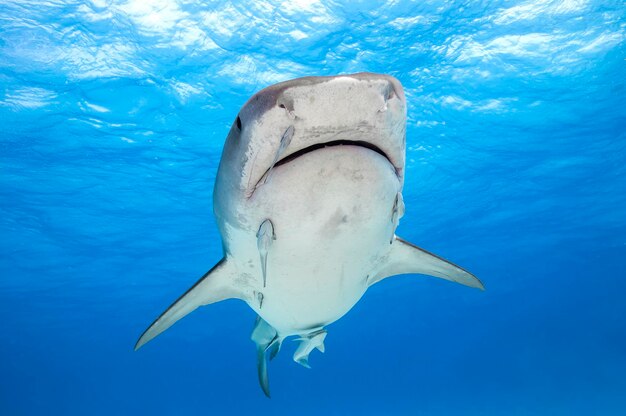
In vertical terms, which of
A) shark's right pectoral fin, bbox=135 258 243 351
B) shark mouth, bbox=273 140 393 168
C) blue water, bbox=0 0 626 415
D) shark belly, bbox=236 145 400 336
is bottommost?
shark's right pectoral fin, bbox=135 258 243 351

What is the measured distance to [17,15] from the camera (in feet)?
27.3

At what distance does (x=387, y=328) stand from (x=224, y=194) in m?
62.2

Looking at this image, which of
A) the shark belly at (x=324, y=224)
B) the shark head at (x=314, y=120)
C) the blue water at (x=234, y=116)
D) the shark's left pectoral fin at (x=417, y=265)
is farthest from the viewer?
the blue water at (x=234, y=116)

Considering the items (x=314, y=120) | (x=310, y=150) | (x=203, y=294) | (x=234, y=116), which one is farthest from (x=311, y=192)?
(x=234, y=116)

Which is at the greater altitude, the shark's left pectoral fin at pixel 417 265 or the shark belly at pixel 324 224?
the shark's left pectoral fin at pixel 417 265

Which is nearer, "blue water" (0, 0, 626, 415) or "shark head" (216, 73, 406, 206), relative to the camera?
"shark head" (216, 73, 406, 206)

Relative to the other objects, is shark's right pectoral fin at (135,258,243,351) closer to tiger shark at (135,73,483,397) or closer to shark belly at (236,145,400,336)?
tiger shark at (135,73,483,397)

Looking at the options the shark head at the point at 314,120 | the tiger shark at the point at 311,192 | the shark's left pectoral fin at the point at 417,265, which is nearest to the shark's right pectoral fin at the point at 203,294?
the tiger shark at the point at 311,192

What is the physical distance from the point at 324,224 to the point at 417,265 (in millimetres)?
2200

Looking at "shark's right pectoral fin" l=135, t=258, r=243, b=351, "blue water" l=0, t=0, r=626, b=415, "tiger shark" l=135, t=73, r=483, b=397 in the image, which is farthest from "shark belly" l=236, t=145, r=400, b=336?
"blue water" l=0, t=0, r=626, b=415

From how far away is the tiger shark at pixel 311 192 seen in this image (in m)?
1.80

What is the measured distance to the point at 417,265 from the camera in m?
4.43

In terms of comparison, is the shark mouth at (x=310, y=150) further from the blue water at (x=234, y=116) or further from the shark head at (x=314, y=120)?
the blue water at (x=234, y=116)

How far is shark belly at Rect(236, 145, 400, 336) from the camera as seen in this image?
218 centimetres
